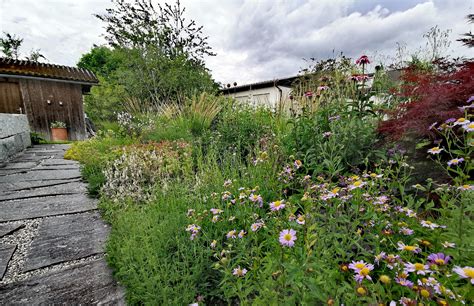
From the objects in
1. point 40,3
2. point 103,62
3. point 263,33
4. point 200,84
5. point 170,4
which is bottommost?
point 200,84

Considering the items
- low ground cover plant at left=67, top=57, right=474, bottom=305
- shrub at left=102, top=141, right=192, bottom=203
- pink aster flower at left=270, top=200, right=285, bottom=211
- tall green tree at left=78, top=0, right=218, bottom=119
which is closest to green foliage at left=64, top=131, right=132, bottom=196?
low ground cover plant at left=67, top=57, right=474, bottom=305

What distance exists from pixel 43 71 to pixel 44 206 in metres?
9.85

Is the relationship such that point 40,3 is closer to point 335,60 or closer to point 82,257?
point 82,257

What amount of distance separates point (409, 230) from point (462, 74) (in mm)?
1486

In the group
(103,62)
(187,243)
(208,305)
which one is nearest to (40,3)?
(187,243)

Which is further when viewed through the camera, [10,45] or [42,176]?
[10,45]

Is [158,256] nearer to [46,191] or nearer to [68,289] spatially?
[68,289]

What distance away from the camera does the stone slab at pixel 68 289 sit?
118 cm

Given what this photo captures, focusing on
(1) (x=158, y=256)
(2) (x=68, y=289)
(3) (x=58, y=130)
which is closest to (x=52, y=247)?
(2) (x=68, y=289)

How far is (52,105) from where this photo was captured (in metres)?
9.45

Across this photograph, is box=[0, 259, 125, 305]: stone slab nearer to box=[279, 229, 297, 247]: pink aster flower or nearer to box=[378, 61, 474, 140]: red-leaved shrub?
box=[279, 229, 297, 247]: pink aster flower

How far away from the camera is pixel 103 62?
2702 cm

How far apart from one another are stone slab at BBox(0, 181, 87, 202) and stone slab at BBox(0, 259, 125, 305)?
1.70m

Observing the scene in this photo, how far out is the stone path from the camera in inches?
48.8
